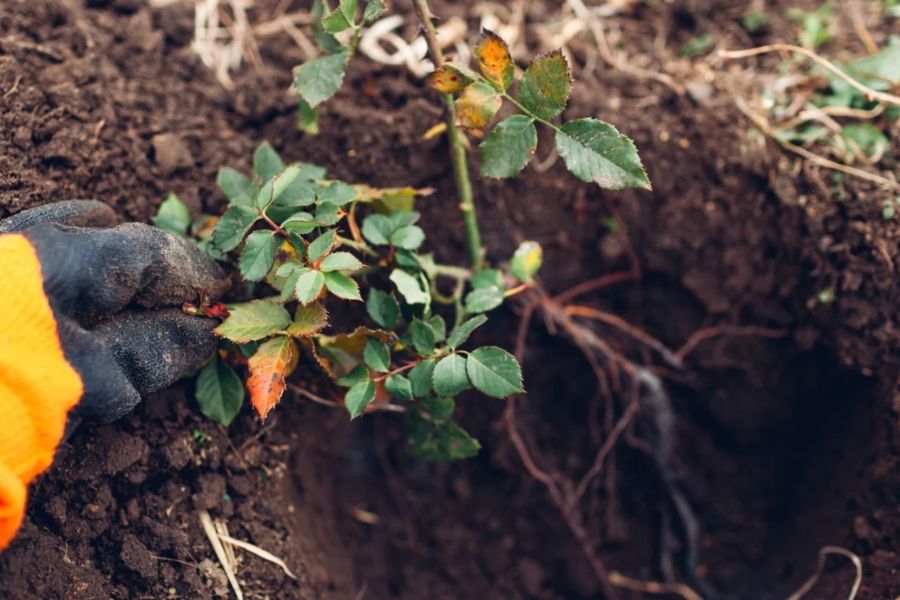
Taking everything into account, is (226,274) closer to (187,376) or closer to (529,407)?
(187,376)

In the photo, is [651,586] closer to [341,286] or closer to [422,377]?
[422,377]

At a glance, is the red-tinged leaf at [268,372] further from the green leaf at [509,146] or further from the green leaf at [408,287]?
the green leaf at [509,146]

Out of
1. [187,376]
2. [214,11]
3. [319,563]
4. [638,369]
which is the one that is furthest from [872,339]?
[214,11]

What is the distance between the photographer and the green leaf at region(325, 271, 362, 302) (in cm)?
124

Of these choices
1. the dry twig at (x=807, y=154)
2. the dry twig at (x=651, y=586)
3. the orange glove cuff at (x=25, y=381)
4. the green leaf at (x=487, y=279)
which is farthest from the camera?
the dry twig at (x=651, y=586)

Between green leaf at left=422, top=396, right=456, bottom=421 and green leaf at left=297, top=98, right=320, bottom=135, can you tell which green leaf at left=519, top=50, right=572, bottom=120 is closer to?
green leaf at left=297, top=98, right=320, bottom=135

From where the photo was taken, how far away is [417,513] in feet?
6.34

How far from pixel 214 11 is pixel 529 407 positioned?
1.29m

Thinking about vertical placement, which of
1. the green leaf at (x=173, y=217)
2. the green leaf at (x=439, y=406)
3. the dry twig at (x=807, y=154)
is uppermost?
the green leaf at (x=173, y=217)

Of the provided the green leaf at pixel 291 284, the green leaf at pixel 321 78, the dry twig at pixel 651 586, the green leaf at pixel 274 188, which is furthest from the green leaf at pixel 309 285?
the dry twig at pixel 651 586

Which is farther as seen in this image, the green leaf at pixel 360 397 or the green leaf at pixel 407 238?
the green leaf at pixel 407 238

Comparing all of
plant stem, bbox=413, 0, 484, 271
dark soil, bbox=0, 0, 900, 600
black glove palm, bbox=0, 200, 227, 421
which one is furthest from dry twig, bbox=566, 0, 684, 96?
black glove palm, bbox=0, 200, 227, 421

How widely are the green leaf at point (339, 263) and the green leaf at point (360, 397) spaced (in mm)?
214

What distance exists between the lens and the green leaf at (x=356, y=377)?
4.34 ft
